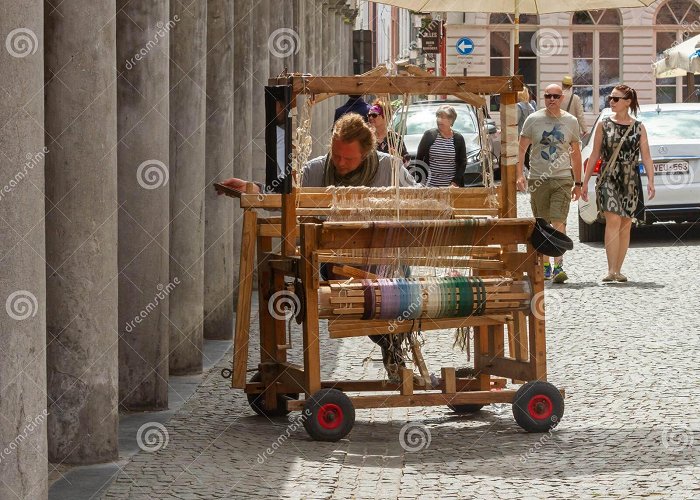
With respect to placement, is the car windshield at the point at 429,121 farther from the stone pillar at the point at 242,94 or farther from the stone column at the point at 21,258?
the stone column at the point at 21,258

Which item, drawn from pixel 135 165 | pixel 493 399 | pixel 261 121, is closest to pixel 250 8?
pixel 261 121

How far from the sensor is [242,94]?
15.1 meters

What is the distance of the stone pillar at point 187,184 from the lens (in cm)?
1109

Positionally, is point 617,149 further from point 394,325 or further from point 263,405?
point 394,325

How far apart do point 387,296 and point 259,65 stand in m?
8.71

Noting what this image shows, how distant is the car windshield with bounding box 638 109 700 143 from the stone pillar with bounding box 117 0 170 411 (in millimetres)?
11784

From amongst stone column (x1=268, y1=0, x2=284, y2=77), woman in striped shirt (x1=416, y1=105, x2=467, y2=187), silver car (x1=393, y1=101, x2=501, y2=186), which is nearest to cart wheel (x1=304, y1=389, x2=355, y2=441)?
woman in striped shirt (x1=416, y1=105, x2=467, y2=187)

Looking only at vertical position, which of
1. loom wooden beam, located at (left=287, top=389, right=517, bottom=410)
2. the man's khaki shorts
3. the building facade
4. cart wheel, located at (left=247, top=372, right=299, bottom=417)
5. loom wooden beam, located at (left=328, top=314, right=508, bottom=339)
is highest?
the building facade

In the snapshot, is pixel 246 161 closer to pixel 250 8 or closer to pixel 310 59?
pixel 250 8

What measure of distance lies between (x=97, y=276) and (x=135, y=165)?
1851 mm

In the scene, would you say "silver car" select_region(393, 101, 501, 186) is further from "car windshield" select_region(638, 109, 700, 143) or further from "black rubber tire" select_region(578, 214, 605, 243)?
"car windshield" select_region(638, 109, 700, 143)

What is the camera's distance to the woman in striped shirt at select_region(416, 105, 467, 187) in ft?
56.9

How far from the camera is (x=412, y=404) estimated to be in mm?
8836

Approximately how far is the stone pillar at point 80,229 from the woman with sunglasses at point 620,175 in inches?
362
